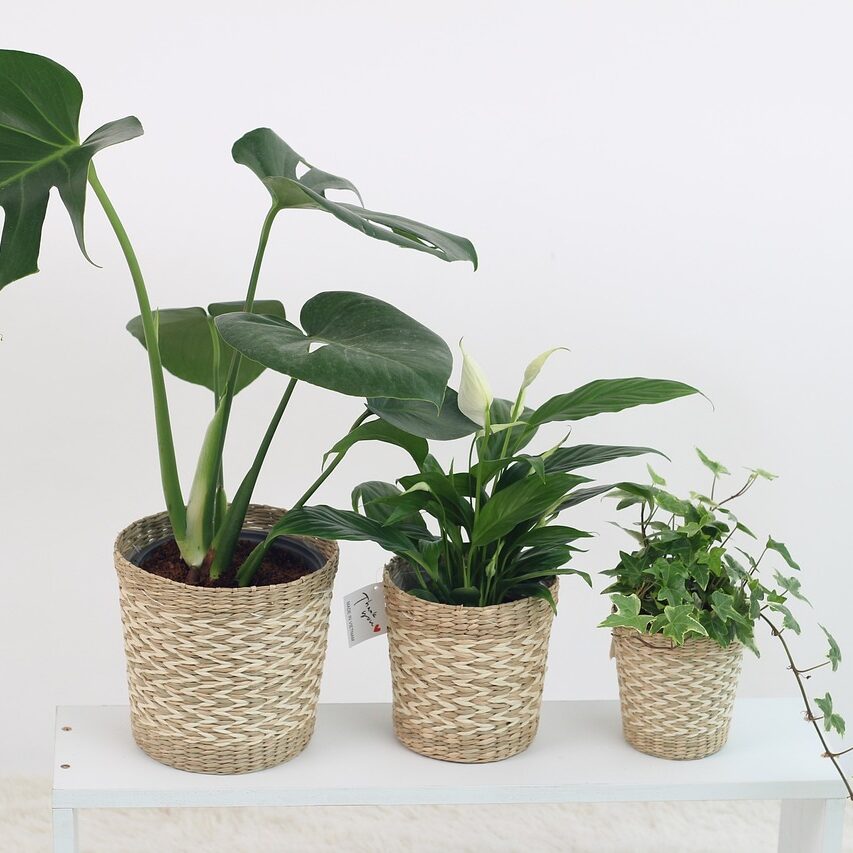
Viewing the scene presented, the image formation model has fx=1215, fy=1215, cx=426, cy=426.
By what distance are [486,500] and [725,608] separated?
→ 28 centimetres

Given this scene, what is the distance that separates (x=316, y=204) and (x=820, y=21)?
3.67ft

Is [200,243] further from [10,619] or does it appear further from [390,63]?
[10,619]

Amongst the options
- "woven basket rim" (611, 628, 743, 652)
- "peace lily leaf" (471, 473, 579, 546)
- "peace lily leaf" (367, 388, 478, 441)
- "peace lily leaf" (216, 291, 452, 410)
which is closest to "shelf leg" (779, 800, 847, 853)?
Answer: "woven basket rim" (611, 628, 743, 652)

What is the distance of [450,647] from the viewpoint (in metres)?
1.30

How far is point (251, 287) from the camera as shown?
4.18 feet

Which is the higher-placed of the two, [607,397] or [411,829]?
[607,397]

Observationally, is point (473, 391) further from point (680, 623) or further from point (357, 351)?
point (680, 623)

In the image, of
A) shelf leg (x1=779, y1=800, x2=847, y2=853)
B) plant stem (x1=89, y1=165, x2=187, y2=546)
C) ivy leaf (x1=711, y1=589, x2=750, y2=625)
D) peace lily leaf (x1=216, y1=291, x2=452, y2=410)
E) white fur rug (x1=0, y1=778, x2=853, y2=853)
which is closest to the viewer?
peace lily leaf (x1=216, y1=291, x2=452, y2=410)

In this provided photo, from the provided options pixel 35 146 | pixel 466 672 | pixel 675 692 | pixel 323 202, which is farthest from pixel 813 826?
pixel 35 146

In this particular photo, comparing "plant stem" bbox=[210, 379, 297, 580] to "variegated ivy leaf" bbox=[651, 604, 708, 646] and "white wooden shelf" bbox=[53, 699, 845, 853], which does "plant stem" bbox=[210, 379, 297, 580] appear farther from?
"variegated ivy leaf" bbox=[651, 604, 708, 646]

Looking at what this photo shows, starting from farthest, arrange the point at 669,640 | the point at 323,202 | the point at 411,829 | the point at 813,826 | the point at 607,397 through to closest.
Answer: the point at 411,829
the point at 813,826
the point at 669,640
the point at 607,397
the point at 323,202

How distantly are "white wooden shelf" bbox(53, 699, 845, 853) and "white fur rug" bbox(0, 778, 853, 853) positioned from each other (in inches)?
15.9

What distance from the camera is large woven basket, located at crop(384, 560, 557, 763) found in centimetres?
130

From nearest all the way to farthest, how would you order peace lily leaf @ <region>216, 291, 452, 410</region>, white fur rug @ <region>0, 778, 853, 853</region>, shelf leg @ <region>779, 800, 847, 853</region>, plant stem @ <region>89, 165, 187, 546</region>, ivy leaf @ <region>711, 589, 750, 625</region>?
peace lily leaf @ <region>216, 291, 452, 410</region>, plant stem @ <region>89, 165, 187, 546</region>, ivy leaf @ <region>711, 589, 750, 625</region>, shelf leg @ <region>779, 800, 847, 853</region>, white fur rug @ <region>0, 778, 853, 853</region>
